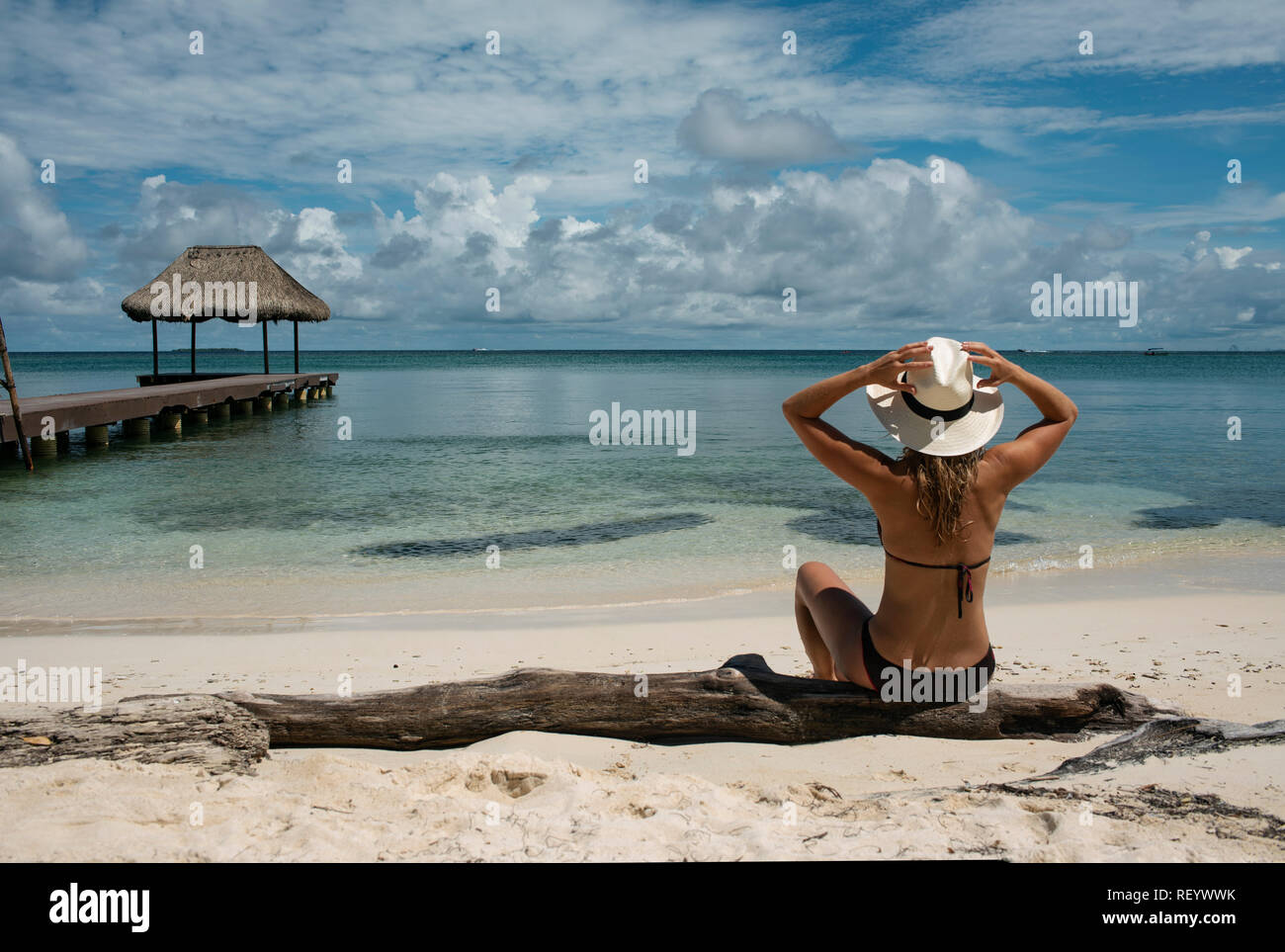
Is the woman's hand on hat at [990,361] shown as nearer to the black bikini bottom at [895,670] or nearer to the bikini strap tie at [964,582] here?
the bikini strap tie at [964,582]

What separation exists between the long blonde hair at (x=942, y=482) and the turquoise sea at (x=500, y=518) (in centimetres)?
443

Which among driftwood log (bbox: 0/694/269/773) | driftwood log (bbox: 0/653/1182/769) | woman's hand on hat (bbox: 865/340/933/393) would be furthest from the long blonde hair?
driftwood log (bbox: 0/694/269/773)

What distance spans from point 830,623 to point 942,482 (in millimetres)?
860

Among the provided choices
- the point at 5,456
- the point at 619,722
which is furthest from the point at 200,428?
the point at 619,722

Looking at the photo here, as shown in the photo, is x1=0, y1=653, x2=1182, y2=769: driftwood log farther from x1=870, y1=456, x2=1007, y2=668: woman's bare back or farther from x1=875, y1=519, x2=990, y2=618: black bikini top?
x1=875, y1=519, x2=990, y2=618: black bikini top

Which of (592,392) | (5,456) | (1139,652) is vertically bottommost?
(1139,652)

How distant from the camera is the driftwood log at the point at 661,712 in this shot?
3.59 metres

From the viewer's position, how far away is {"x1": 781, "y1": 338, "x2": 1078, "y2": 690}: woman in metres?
3.17

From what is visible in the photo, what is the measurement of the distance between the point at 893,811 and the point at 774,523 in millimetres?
7902

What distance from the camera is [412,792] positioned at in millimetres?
3045

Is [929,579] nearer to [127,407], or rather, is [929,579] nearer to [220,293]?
[127,407]

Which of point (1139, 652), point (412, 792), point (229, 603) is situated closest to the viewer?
point (412, 792)
